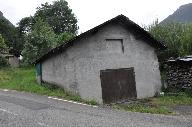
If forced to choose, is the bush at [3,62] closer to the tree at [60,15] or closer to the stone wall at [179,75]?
the stone wall at [179,75]

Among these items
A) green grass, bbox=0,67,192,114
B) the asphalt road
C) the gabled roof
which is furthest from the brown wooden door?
the asphalt road

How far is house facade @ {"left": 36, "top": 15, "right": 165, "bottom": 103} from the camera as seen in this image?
71.7ft

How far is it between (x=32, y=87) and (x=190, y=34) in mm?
16644

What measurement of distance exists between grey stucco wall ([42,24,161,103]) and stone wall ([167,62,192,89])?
1.22 meters

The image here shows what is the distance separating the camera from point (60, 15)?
3056 inches

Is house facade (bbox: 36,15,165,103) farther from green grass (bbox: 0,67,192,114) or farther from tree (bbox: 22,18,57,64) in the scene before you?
tree (bbox: 22,18,57,64)

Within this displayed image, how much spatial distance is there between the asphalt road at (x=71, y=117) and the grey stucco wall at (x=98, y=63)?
12.0 feet

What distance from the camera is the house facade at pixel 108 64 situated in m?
21.9

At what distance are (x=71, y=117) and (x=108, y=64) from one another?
900cm

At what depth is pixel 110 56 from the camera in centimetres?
2320

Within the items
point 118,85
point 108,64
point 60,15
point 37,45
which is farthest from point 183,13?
point 108,64

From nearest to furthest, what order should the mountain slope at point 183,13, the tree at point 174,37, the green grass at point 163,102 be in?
the green grass at point 163,102
the tree at point 174,37
the mountain slope at point 183,13

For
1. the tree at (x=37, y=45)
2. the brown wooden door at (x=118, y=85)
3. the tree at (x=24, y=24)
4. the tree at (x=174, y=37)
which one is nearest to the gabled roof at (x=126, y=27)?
the brown wooden door at (x=118, y=85)

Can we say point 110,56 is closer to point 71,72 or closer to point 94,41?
point 94,41
